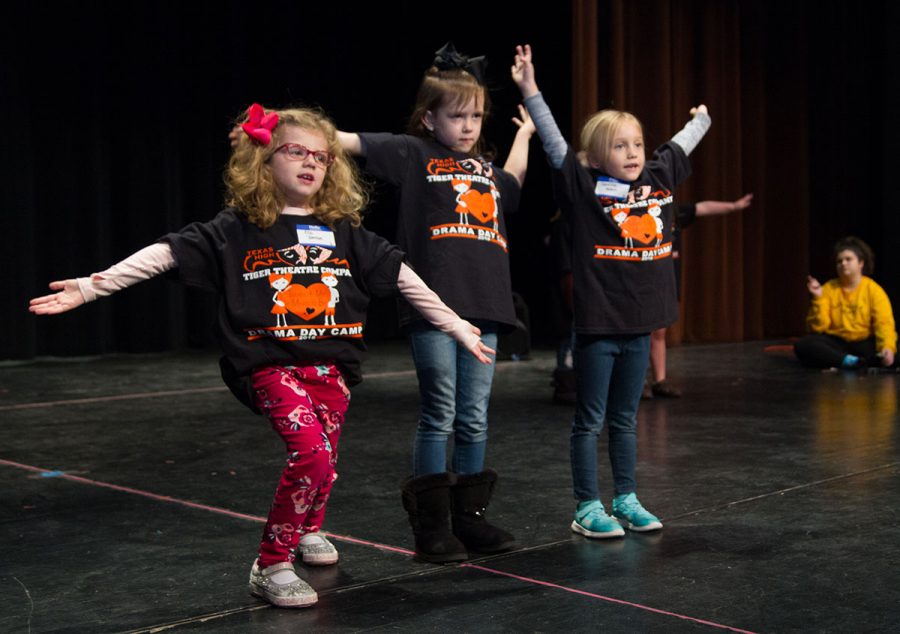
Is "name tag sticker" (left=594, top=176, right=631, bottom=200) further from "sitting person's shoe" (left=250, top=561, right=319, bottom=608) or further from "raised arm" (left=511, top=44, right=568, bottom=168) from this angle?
"sitting person's shoe" (left=250, top=561, right=319, bottom=608)

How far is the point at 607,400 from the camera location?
2.82m

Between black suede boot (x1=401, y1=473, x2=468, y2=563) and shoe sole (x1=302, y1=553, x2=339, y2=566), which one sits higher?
black suede boot (x1=401, y1=473, x2=468, y2=563)

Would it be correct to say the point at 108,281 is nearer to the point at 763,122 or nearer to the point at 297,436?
the point at 297,436

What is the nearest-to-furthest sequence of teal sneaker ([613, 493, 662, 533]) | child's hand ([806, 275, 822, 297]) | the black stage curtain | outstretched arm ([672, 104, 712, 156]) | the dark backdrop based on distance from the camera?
teal sneaker ([613, 493, 662, 533]), outstretched arm ([672, 104, 712, 156]), child's hand ([806, 275, 822, 297]), the dark backdrop, the black stage curtain

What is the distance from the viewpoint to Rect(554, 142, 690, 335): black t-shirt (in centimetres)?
271

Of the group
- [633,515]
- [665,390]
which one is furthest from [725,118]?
[633,515]

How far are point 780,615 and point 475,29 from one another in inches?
272

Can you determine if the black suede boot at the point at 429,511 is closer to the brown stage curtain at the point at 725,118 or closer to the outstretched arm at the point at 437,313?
the outstretched arm at the point at 437,313

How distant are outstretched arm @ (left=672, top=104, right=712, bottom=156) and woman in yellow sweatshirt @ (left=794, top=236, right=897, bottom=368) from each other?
3.44 meters

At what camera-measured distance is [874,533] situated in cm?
265

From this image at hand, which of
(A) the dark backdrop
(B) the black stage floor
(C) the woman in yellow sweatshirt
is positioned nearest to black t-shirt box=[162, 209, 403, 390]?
(B) the black stage floor

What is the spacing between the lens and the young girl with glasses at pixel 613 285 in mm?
2717

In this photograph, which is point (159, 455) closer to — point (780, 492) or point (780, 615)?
point (780, 492)

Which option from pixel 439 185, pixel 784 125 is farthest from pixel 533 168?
pixel 439 185
